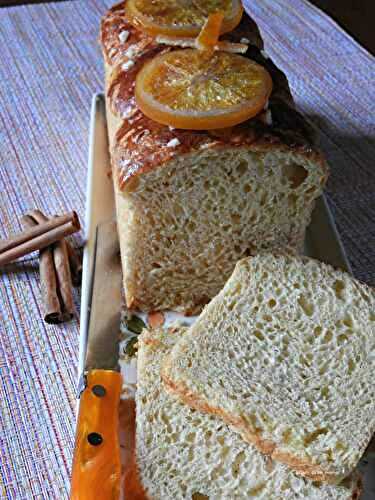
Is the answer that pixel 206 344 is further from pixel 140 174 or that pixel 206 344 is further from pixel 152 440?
pixel 140 174

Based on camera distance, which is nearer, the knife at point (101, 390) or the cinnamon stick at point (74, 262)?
the knife at point (101, 390)

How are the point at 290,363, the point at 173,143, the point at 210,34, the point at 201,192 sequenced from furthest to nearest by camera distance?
the point at 210,34 < the point at 201,192 < the point at 173,143 < the point at 290,363

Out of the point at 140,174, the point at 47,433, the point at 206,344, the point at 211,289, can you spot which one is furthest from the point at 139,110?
the point at 47,433

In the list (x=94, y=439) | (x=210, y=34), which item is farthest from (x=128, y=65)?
(x=94, y=439)

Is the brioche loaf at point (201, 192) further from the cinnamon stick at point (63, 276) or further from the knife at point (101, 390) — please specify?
the cinnamon stick at point (63, 276)

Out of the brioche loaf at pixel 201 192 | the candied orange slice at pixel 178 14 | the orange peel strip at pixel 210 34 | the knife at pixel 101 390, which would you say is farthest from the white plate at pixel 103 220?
the orange peel strip at pixel 210 34

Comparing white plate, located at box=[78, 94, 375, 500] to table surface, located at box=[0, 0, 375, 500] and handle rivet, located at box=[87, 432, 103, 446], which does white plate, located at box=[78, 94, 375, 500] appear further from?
handle rivet, located at box=[87, 432, 103, 446]

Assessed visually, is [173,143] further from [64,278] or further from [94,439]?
[94,439]
